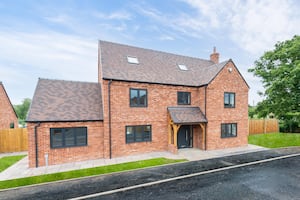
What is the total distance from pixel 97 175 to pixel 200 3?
15.1 meters

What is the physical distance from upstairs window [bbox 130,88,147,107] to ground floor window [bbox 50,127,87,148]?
3.88 metres

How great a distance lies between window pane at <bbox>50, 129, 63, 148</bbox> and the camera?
30.2 feet

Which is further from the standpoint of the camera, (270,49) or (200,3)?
(270,49)

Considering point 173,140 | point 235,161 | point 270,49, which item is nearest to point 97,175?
point 173,140

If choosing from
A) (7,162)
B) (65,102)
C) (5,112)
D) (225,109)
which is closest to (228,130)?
(225,109)

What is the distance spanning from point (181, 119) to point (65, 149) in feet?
27.8

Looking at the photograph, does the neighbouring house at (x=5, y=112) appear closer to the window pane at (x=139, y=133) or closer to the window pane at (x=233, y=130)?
the window pane at (x=139, y=133)

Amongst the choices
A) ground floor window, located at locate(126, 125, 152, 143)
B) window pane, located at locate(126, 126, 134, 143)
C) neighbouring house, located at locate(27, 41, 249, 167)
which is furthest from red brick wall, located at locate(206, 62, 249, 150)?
window pane, located at locate(126, 126, 134, 143)

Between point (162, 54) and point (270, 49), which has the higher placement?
point (270, 49)

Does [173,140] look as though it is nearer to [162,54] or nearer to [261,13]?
[162,54]

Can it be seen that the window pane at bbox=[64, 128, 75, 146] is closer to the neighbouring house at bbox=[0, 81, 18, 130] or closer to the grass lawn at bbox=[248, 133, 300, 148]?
the neighbouring house at bbox=[0, 81, 18, 130]

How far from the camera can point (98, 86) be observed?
1238cm

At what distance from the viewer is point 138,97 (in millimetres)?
11375

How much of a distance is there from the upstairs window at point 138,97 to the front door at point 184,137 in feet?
14.2
